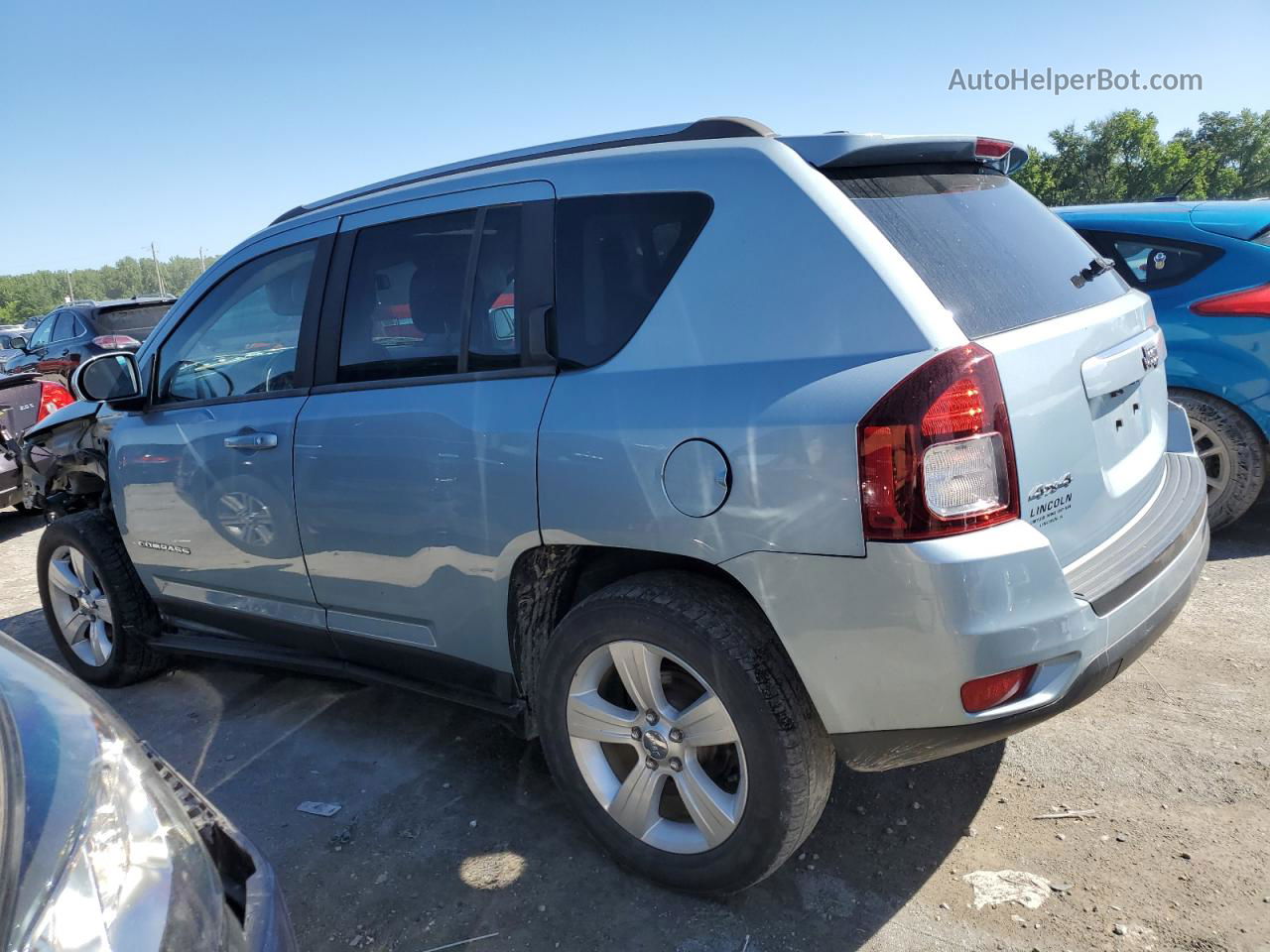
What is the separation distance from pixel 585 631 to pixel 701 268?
989 mm

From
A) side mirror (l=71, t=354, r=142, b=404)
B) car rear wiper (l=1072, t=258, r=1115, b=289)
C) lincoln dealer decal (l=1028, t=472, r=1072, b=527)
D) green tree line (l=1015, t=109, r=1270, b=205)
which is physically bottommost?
lincoln dealer decal (l=1028, t=472, r=1072, b=527)

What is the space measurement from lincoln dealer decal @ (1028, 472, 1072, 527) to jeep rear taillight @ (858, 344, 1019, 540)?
0.12 meters

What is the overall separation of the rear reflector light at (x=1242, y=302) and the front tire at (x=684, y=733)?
362 centimetres

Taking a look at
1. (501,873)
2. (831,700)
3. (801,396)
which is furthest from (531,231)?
(501,873)

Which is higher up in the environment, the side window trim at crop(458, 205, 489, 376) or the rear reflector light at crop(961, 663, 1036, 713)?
the side window trim at crop(458, 205, 489, 376)

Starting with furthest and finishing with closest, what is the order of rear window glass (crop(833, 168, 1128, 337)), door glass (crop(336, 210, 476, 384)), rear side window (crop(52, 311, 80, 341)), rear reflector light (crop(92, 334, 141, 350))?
rear side window (crop(52, 311, 80, 341)) → rear reflector light (crop(92, 334, 141, 350)) → door glass (crop(336, 210, 476, 384)) → rear window glass (crop(833, 168, 1128, 337))

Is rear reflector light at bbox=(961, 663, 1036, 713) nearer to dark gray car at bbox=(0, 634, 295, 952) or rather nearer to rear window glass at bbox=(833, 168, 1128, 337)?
rear window glass at bbox=(833, 168, 1128, 337)

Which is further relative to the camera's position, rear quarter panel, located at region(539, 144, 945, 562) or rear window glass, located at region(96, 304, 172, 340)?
rear window glass, located at region(96, 304, 172, 340)

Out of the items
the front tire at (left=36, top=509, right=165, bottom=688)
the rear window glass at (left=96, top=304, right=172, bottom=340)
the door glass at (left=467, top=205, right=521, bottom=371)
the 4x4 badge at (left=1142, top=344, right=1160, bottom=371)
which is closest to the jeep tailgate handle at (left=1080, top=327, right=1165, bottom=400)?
the 4x4 badge at (left=1142, top=344, right=1160, bottom=371)

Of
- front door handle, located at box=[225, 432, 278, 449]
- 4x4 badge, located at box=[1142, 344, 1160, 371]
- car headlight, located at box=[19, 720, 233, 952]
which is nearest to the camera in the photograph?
car headlight, located at box=[19, 720, 233, 952]

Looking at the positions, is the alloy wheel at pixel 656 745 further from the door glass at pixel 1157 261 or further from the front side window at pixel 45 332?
the front side window at pixel 45 332

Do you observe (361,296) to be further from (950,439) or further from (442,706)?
(950,439)

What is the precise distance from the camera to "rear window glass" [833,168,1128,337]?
210 centimetres

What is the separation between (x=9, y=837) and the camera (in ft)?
A: 4.26
